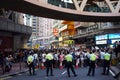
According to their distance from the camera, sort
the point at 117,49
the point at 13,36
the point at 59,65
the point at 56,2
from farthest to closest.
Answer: the point at 13,36 < the point at 56,2 < the point at 59,65 < the point at 117,49

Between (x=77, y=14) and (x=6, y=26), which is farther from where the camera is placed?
(x=77, y=14)

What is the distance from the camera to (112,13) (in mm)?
54188

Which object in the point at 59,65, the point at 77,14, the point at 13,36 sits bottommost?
the point at 59,65

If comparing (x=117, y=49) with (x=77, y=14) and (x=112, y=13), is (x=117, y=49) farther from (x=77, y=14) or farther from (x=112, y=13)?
(x=112, y=13)

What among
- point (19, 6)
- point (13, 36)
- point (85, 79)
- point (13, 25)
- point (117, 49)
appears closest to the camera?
point (85, 79)

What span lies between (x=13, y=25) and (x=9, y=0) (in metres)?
10.2


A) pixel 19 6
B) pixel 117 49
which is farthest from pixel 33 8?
pixel 117 49

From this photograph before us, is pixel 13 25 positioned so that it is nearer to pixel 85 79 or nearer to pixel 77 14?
pixel 77 14

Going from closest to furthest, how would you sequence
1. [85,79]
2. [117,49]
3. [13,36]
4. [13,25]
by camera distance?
[85,79] < [117,49] < [13,25] < [13,36]

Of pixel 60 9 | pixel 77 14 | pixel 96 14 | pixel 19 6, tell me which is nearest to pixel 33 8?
pixel 19 6

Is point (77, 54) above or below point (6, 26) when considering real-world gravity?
below

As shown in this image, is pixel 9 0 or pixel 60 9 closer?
pixel 9 0

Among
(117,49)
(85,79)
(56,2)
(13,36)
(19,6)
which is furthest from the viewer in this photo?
(13,36)

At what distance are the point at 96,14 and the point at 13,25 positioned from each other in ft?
48.1
